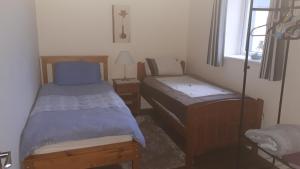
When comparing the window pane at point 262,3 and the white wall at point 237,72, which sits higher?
the window pane at point 262,3

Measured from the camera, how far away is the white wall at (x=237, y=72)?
2.16 meters

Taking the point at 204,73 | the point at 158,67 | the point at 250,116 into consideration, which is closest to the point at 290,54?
the point at 250,116

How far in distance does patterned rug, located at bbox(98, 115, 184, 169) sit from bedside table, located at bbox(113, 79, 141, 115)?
1.71ft

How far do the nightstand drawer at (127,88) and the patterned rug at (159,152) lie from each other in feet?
1.99

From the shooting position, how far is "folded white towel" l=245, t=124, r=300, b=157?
5.45 feet

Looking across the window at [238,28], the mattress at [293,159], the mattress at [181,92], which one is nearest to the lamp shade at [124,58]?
the mattress at [181,92]

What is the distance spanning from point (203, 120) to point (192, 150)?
0.99ft

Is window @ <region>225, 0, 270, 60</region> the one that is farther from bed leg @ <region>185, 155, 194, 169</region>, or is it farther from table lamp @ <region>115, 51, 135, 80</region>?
bed leg @ <region>185, 155, 194, 169</region>

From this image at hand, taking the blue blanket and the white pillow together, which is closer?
the blue blanket

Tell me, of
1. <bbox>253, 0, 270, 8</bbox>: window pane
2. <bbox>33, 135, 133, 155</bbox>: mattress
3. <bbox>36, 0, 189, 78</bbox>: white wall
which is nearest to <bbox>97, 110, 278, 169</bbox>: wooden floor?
<bbox>33, 135, 133, 155</bbox>: mattress

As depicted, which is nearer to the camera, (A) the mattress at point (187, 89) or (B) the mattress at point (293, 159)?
(B) the mattress at point (293, 159)

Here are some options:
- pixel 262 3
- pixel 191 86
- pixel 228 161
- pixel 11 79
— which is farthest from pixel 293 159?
pixel 11 79

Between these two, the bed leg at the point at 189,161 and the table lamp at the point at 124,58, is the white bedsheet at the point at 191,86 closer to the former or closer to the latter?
the table lamp at the point at 124,58

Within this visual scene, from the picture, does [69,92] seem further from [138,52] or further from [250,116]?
[250,116]
